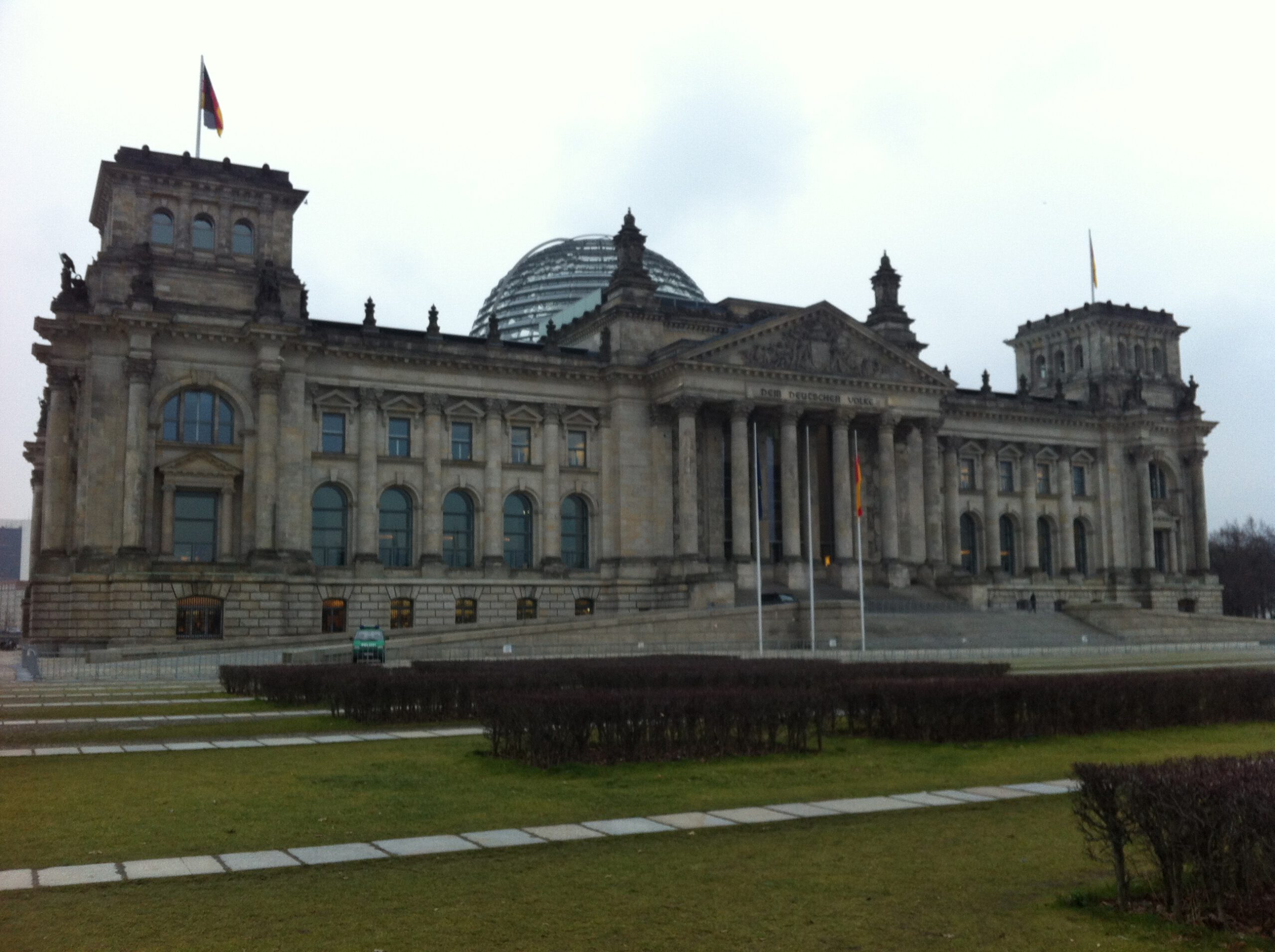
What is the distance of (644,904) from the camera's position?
34.4 ft

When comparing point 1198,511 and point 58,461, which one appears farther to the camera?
point 1198,511

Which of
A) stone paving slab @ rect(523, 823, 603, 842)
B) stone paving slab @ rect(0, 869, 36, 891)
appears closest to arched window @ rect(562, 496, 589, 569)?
stone paving slab @ rect(523, 823, 603, 842)

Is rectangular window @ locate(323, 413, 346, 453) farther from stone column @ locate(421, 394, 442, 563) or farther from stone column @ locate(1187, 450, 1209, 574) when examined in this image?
stone column @ locate(1187, 450, 1209, 574)

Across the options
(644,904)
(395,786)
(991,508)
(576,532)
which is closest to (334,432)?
(576,532)

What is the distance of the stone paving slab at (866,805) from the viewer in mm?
15328

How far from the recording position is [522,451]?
2977 inches

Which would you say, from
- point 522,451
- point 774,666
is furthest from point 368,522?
point 774,666

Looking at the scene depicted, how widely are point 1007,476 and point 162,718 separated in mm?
78604

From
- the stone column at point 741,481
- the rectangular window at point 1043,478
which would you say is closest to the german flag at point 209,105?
the stone column at point 741,481

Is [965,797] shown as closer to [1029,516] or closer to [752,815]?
[752,815]

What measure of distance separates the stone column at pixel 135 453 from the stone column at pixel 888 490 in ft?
150

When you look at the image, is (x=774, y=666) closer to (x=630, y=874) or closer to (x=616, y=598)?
(x=630, y=874)

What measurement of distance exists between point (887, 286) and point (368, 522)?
42822mm

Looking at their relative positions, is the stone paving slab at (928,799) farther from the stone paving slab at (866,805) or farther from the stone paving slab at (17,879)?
the stone paving slab at (17,879)
